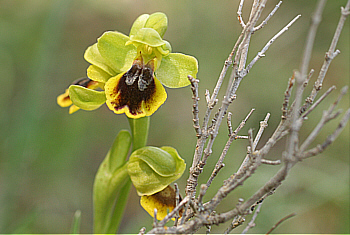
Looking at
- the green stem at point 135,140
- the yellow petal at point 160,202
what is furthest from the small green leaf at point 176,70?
the yellow petal at point 160,202

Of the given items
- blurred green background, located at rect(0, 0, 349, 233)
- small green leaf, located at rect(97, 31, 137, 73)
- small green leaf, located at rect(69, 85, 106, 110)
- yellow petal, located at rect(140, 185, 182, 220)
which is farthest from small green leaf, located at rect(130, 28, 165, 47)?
blurred green background, located at rect(0, 0, 349, 233)

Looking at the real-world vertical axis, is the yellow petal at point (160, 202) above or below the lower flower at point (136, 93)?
below

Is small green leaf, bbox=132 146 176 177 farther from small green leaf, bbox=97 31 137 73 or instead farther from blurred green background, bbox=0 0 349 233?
blurred green background, bbox=0 0 349 233

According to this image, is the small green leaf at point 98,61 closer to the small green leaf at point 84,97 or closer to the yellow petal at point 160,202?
the small green leaf at point 84,97

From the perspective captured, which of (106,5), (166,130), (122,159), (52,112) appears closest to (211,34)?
(166,130)

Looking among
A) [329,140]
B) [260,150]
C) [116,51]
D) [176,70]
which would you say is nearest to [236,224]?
[260,150]
